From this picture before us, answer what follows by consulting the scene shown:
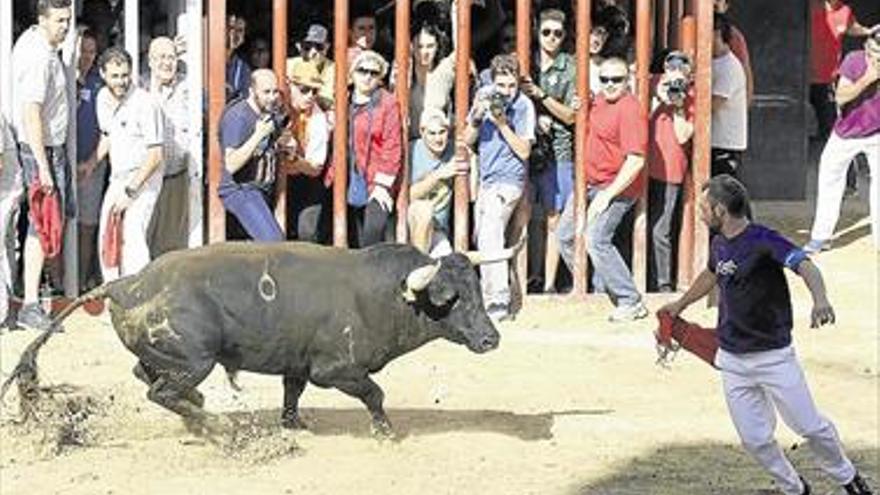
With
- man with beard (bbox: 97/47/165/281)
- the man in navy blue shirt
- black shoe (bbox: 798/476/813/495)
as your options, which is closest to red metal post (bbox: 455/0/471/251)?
man with beard (bbox: 97/47/165/281)

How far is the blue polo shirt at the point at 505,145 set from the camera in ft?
42.1

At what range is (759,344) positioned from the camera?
341 inches

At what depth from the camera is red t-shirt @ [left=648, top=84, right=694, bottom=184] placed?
13.4 metres

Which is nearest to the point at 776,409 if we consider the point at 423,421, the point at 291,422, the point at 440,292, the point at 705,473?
the point at 705,473

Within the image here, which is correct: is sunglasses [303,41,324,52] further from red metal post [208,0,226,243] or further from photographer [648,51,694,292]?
photographer [648,51,694,292]

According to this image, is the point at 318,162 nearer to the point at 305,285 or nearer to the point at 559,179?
the point at 559,179

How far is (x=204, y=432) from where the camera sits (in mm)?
9680

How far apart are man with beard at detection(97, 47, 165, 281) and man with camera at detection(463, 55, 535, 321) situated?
2004 millimetres

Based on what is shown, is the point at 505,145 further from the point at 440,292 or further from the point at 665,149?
the point at 440,292

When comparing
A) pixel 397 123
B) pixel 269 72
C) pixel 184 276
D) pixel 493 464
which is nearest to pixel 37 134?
pixel 269 72

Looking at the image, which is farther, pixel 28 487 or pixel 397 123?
pixel 397 123

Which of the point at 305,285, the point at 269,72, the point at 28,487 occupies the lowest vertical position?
the point at 28,487

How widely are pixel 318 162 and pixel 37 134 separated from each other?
6.12ft

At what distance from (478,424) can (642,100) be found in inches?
141
